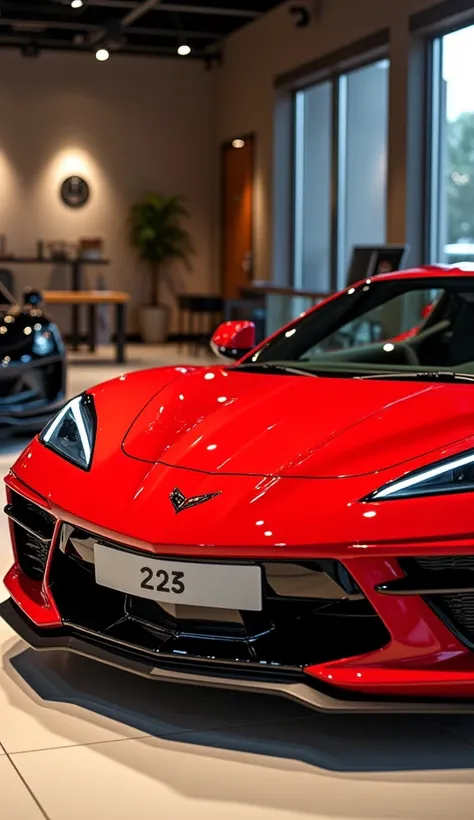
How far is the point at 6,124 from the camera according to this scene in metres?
12.8

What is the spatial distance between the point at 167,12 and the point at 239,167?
1876 mm

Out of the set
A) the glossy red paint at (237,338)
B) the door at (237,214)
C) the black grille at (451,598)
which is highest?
the door at (237,214)

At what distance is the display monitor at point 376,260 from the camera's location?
721cm

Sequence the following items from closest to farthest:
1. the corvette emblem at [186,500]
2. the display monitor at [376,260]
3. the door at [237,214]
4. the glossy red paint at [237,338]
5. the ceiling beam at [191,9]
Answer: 1. the corvette emblem at [186,500]
2. the glossy red paint at [237,338]
3. the display monitor at [376,260]
4. the ceiling beam at [191,9]
5. the door at [237,214]

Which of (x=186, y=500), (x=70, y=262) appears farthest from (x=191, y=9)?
(x=186, y=500)

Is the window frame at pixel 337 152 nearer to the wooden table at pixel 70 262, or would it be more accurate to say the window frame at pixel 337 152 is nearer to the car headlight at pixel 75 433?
the wooden table at pixel 70 262

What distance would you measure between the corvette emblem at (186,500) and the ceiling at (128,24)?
30.5ft

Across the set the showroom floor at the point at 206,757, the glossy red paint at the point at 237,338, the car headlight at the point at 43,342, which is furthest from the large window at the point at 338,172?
the showroom floor at the point at 206,757

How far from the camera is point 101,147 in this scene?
43.4 feet

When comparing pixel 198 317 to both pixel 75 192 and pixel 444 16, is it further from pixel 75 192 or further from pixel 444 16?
pixel 444 16

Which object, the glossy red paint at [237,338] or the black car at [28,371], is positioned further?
the black car at [28,371]

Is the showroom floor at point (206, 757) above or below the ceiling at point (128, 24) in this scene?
below

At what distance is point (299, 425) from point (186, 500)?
0.30 m

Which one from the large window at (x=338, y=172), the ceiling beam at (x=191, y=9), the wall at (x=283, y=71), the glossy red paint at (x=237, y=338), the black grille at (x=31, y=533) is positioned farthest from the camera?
the ceiling beam at (x=191, y=9)
